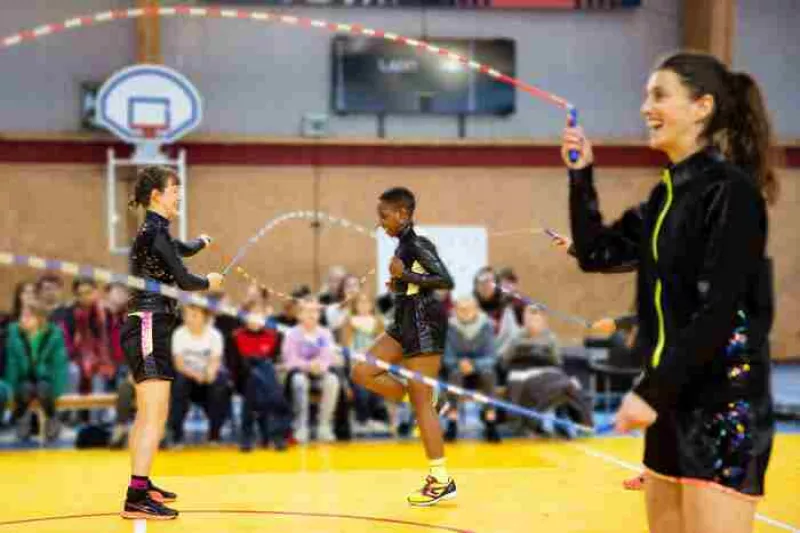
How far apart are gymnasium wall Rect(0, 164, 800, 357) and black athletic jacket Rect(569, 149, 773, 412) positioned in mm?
13235

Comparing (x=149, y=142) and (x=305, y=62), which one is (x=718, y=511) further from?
(x=305, y=62)

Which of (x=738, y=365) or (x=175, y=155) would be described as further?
(x=175, y=155)

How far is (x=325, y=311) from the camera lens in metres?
11.7

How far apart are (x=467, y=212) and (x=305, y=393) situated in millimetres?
7004

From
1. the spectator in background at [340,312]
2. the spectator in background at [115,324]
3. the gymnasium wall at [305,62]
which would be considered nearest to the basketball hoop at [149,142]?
the gymnasium wall at [305,62]

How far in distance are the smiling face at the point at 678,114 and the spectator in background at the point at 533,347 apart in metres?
8.11

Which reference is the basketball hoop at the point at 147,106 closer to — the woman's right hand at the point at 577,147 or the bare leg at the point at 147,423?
the bare leg at the point at 147,423

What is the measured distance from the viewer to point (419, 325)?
23.7 ft

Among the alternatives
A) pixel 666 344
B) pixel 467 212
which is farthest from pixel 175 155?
pixel 666 344

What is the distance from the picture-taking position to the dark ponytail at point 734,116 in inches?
120

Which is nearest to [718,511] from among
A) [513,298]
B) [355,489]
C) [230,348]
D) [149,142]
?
[355,489]

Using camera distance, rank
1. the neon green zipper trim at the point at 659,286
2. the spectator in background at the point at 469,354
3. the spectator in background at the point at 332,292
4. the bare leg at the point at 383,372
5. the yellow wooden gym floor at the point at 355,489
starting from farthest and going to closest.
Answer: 1. the spectator in background at the point at 332,292
2. the spectator in background at the point at 469,354
3. the bare leg at the point at 383,372
4. the yellow wooden gym floor at the point at 355,489
5. the neon green zipper trim at the point at 659,286

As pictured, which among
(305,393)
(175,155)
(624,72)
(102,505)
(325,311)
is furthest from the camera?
(624,72)

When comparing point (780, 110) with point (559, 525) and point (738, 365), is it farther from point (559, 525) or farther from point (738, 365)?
point (738, 365)
